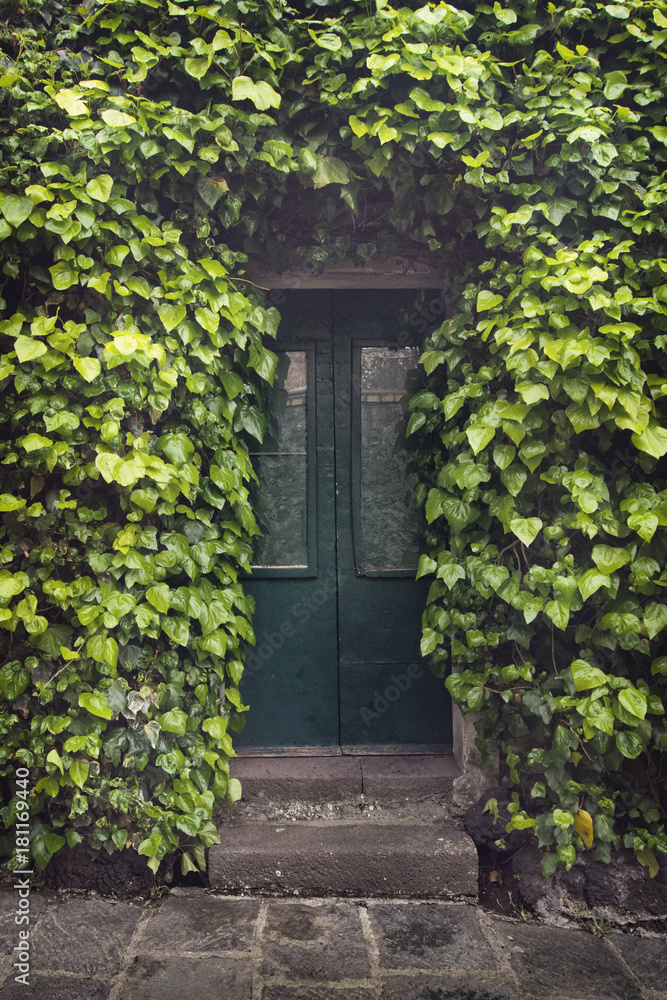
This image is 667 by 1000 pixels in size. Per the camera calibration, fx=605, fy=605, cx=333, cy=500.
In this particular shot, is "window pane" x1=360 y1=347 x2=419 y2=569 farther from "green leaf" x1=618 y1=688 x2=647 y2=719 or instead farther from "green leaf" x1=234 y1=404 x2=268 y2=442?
"green leaf" x1=618 y1=688 x2=647 y2=719

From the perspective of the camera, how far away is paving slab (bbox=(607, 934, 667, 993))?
6.87 ft

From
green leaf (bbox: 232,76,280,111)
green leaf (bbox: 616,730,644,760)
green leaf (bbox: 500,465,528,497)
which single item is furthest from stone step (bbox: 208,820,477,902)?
green leaf (bbox: 232,76,280,111)

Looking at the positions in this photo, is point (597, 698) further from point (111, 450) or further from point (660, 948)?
point (111, 450)

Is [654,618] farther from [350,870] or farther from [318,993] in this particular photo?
[318,993]

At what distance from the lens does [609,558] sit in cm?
231

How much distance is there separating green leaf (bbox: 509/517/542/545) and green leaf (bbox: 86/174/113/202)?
1968 millimetres

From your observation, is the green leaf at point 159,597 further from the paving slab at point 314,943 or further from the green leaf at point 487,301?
the green leaf at point 487,301

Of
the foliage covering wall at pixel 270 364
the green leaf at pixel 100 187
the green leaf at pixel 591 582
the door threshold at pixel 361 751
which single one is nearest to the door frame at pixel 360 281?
the door threshold at pixel 361 751

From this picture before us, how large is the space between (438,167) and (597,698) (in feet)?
7.33

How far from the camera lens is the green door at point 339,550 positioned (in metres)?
3.00

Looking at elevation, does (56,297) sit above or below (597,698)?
above

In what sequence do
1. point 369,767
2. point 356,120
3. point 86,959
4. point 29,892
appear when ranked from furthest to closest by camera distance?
point 369,767, point 29,892, point 356,120, point 86,959

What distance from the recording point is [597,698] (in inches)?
91.4

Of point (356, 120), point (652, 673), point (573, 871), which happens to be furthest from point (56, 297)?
point (573, 871)
